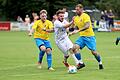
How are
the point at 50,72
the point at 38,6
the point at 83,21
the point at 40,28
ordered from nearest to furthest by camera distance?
the point at 50,72
the point at 83,21
the point at 40,28
the point at 38,6

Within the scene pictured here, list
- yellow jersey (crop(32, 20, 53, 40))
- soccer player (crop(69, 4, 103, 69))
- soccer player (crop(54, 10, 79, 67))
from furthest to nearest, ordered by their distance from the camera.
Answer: yellow jersey (crop(32, 20, 53, 40)), soccer player (crop(69, 4, 103, 69)), soccer player (crop(54, 10, 79, 67))

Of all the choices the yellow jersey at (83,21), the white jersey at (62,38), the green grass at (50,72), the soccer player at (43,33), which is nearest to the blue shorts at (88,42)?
the yellow jersey at (83,21)

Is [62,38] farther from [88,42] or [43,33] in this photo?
[43,33]

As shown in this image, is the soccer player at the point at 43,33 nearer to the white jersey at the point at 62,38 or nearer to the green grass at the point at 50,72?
the green grass at the point at 50,72

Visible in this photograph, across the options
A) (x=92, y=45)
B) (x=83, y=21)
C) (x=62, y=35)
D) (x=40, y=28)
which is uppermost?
(x=83, y=21)

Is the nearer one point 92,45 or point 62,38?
point 62,38

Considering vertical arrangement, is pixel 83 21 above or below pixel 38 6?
below

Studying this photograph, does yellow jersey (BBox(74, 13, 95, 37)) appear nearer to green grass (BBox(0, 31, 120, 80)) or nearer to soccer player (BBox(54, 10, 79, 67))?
soccer player (BBox(54, 10, 79, 67))

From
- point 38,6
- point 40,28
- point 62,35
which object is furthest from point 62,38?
point 38,6

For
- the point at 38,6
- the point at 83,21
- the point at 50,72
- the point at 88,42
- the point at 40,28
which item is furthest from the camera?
the point at 38,6

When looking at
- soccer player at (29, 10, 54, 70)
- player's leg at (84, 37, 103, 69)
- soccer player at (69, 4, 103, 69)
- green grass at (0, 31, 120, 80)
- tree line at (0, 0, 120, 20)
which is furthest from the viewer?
tree line at (0, 0, 120, 20)

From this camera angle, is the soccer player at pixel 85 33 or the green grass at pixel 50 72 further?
the soccer player at pixel 85 33

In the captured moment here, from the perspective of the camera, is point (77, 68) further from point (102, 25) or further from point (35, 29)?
point (102, 25)

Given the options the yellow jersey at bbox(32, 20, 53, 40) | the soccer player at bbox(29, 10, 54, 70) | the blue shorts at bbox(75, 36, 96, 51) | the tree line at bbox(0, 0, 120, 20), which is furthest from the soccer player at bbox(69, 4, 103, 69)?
the tree line at bbox(0, 0, 120, 20)
